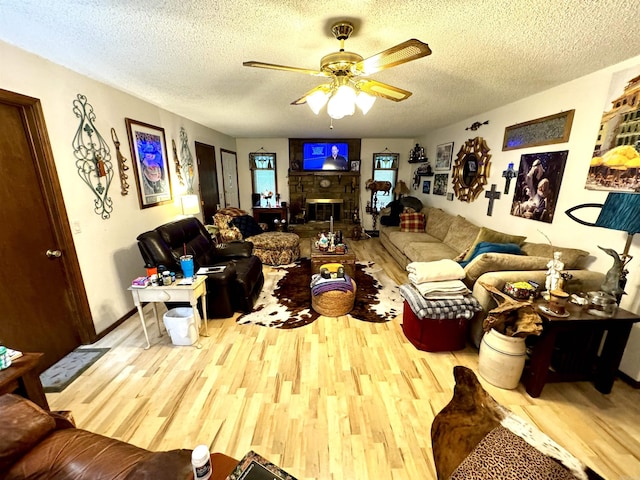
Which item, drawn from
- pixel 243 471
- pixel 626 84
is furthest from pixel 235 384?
pixel 626 84

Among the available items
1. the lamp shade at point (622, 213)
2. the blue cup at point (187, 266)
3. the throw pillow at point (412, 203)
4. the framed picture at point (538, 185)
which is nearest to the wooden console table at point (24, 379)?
the blue cup at point (187, 266)

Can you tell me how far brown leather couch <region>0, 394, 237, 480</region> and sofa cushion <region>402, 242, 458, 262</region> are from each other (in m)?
3.11

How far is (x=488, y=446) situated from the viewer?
909 millimetres

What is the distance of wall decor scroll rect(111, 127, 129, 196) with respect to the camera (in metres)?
2.65

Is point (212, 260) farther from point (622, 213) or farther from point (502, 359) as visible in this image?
point (622, 213)

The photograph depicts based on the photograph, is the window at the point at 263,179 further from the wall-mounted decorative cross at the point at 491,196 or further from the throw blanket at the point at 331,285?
the wall-mounted decorative cross at the point at 491,196

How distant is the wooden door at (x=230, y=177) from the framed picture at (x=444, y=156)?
440 centimetres

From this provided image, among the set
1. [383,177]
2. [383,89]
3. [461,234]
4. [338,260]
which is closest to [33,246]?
[338,260]

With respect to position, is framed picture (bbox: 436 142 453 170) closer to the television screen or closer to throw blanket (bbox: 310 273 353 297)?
the television screen

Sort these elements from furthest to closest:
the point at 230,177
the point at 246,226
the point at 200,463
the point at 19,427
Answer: the point at 230,177 → the point at 246,226 → the point at 19,427 → the point at 200,463

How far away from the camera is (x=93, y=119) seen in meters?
2.43

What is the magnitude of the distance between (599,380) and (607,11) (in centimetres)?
232

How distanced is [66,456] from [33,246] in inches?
69.1

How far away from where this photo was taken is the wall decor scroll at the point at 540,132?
8.05 feet
